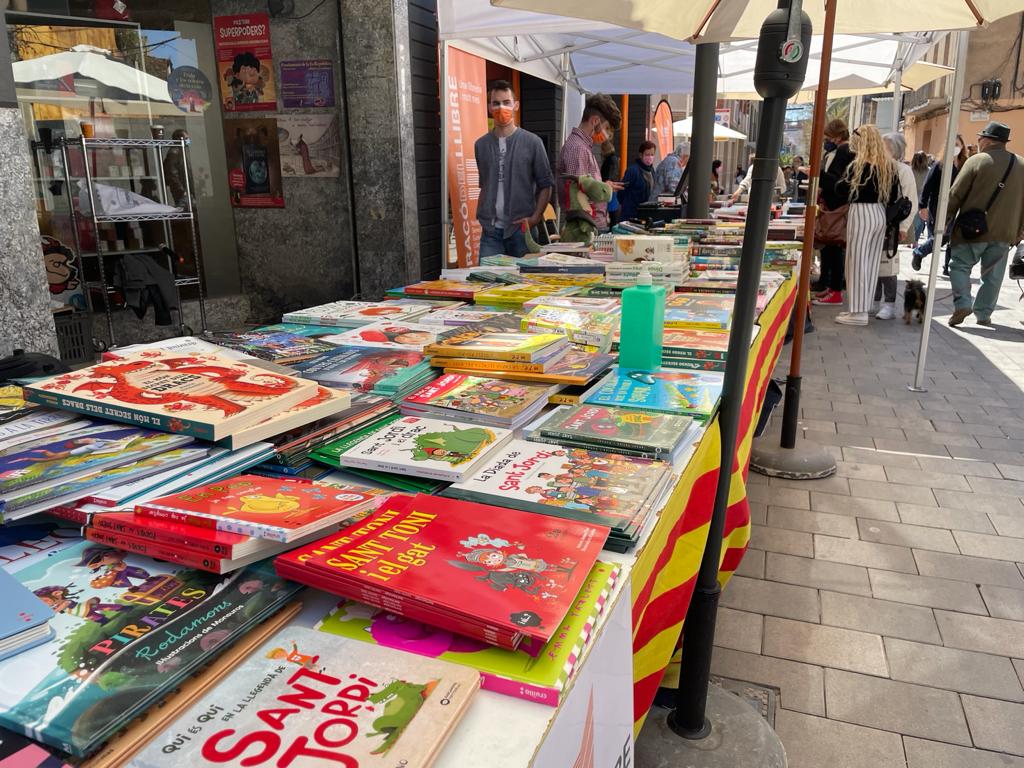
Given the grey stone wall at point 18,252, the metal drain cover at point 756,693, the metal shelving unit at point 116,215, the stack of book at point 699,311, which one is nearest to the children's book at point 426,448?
the stack of book at point 699,311

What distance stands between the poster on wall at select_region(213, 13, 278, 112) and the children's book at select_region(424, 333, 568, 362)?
14.8ft

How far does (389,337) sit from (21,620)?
4.79 ft

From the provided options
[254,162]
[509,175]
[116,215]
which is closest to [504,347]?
[116,215]

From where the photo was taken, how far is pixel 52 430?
1.33 meters

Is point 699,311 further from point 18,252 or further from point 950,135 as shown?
point 950,135

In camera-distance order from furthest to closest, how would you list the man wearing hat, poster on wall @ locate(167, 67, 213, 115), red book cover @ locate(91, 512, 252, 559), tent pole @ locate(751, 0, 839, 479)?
the man wearing hat
poster on wall @ locate(167, 67, 213, 115)
tent pole @ locate(751, 0, 839, 479)
red book cover @ locate(91, 512, 252, 559)

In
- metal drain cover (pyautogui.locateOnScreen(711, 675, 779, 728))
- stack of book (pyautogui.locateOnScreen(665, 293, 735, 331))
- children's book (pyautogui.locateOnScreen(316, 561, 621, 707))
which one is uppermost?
stack of book (pyautogui.locateOnScreen(665, 293, 735, 331))

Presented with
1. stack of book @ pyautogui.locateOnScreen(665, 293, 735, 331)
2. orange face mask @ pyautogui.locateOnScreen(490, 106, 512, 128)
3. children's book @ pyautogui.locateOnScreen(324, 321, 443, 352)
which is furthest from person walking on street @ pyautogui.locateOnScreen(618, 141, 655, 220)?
children's book @ pyautogui.locateOnScreen(324, 321, 443, 352)

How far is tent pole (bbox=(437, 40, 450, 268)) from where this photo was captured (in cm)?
627

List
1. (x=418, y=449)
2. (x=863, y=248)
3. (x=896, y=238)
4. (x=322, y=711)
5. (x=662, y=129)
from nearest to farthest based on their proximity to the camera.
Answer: (x=322, y=711), (x=418, y=449), (x=863, y=248), (x=896, y=238), (x=662, y=129)

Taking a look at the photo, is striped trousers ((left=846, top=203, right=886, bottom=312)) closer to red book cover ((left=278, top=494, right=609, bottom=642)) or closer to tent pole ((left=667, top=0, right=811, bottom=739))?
tent pole ((left=667, top=0, right=811, bottom=739))

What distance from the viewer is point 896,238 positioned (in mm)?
7555

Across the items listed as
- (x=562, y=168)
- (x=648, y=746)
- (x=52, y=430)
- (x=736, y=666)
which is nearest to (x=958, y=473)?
(x=736, y=666)

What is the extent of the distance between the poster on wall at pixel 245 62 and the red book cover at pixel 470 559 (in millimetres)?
5464
